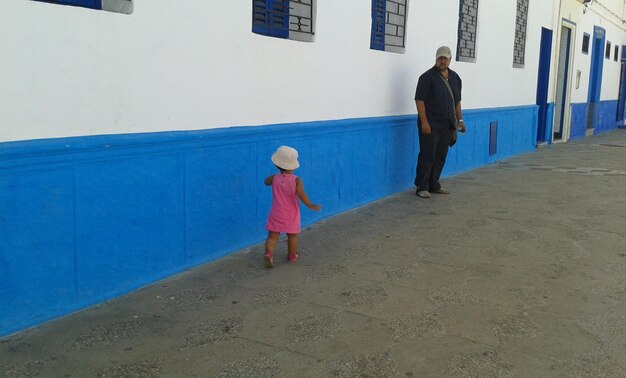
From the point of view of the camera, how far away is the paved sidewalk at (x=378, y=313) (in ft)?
9.60

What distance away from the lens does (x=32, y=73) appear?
10.2 feet

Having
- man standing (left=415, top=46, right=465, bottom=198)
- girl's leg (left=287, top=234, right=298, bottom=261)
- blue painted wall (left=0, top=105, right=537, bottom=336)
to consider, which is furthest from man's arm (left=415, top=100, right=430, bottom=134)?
girl's leg (left=287, top=234, right=298, bottom=261)

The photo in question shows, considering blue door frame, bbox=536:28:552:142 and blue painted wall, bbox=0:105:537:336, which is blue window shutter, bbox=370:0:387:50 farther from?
blue door frame, bbox=536:28:552:142

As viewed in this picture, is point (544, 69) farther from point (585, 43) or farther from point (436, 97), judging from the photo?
point (436, 97)

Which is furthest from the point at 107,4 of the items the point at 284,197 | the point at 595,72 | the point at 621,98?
the point at 621,98

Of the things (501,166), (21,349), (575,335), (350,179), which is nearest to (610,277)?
(575,335)

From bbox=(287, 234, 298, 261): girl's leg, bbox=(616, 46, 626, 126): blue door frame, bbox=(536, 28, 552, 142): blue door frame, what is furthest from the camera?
bbox=(616, 46, 626, 126): blue door frame

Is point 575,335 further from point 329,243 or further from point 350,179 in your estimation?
point 350,179

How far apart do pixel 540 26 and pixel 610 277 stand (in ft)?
30.8

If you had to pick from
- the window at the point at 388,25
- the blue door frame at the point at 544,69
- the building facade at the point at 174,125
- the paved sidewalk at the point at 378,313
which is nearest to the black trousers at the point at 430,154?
the building facade at the point at 174,125

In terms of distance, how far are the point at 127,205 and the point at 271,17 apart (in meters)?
2.17

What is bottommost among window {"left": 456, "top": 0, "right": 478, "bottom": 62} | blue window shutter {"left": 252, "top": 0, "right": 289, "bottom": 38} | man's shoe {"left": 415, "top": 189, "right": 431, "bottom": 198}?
man's shoe {"left": 415, "top": 189, "right": 431, "bottom": 198}

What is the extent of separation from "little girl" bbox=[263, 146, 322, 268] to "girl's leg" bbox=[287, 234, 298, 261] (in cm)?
1

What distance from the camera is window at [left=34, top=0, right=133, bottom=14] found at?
336 cm
